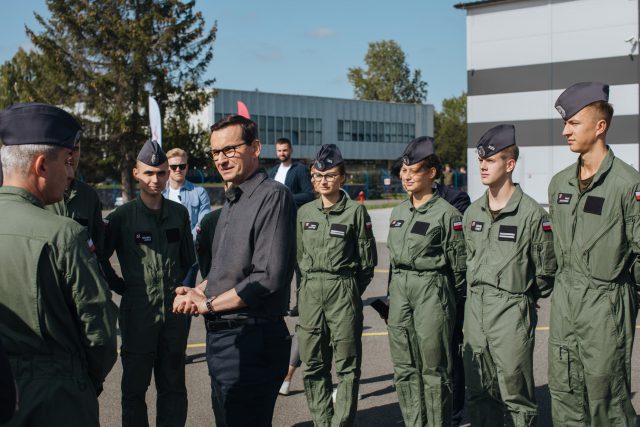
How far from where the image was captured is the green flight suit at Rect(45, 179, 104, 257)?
16.3 feet

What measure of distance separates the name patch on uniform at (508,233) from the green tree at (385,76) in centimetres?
8555

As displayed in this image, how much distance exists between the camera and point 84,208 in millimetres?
5031

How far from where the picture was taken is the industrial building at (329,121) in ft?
208

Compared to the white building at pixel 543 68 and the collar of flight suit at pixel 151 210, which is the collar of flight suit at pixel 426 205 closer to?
the collar of flight suit at pixel 151 210

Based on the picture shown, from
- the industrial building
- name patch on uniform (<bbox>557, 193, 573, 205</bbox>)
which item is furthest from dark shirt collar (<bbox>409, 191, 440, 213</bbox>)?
the industrial building

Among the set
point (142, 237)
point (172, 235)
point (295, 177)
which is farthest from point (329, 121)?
point (142, 237)

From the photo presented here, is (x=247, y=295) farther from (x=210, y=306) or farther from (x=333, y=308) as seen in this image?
(x=333, y=308)

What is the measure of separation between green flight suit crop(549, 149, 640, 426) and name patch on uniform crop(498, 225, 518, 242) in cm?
45

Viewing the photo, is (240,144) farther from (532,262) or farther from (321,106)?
→ (321,106)

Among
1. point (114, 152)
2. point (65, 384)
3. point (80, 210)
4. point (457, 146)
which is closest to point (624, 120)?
point (80, 210)

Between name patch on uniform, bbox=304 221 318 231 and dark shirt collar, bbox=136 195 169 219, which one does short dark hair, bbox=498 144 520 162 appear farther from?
dark shirt collar, bbox=136 195 169 219

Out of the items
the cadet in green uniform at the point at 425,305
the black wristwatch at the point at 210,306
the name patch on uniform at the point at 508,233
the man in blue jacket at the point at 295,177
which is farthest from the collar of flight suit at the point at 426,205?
the man in blue jacket at the point at 295,177

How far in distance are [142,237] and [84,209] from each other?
44cm

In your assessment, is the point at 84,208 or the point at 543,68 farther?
the point at 543,68
